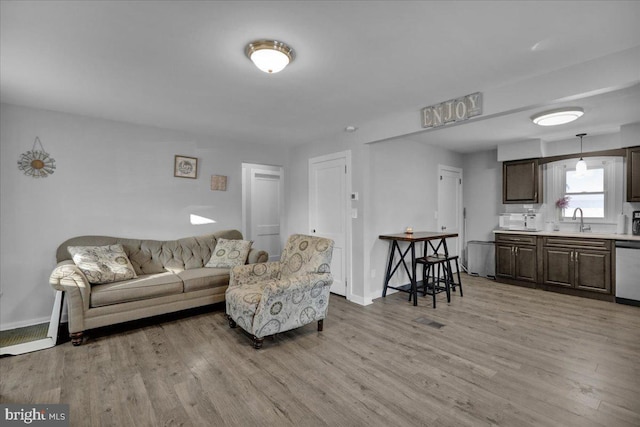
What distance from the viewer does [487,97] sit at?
2.72 m

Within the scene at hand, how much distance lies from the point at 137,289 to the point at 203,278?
2.20 ft

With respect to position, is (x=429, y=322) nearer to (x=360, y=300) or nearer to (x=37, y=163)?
(x=360, y=300)

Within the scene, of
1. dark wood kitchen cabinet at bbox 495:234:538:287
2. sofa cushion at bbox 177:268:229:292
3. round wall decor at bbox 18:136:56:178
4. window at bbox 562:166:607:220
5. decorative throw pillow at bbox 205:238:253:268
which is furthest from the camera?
dark wood kitchen cabinet at bbox 495:234:538:287

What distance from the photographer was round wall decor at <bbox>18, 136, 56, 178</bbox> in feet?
10.7

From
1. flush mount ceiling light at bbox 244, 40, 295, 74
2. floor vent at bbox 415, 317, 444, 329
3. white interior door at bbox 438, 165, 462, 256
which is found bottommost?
floor vent at bbox 415, 317, 444, 329

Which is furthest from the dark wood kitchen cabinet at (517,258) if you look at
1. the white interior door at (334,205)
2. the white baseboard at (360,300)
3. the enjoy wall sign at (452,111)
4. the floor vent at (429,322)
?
the enjoy wall sign at (452,111)

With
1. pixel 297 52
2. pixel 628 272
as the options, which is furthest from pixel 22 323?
pixel 628 272

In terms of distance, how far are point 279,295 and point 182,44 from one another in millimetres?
2085

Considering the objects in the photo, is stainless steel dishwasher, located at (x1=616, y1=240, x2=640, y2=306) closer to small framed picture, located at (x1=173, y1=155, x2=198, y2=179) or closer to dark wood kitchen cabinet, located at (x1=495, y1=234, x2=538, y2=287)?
dark wood kitchen cabinet, located at (x1=495, y1=234, x2=538, y2=287)

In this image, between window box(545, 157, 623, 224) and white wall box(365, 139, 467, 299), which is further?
window box(545, 157, 623, 224)

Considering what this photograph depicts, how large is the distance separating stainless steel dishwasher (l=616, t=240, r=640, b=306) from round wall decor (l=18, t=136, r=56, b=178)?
707 centimetres

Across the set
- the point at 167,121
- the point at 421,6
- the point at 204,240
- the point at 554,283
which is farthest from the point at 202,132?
the point at 554,283

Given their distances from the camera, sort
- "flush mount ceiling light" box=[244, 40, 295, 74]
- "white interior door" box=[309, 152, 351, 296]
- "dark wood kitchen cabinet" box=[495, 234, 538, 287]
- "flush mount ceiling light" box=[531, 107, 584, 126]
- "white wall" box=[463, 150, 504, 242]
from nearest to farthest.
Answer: "flush mount ceiling light" box=[244, 40, 295, 74], "flush mount ceiling light" box=[531, 107, 584, 126], "white interior door" box=[309, 152, 351, 296], "dark wood kitchen cabinet" box=[495, 234, 538, 287], "white wall" box=[463, 150, 504, 242]

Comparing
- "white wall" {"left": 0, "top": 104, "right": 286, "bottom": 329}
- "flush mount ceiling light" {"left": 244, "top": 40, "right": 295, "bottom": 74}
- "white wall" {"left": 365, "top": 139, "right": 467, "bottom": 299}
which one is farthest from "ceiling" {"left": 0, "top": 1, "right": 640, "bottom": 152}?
"white wall" {"left": 365, "top": 139, "right": 467, "bottom": 299}
